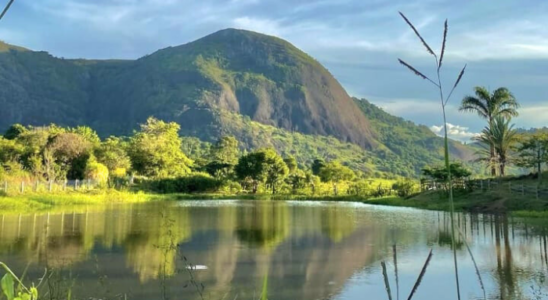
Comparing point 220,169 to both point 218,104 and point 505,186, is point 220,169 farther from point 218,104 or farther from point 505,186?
point 218,104

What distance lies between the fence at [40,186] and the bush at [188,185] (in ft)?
40.3

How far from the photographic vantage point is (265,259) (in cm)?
945

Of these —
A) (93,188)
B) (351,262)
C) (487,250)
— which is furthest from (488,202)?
(93,188)

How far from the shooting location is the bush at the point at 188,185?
4579 centimetres

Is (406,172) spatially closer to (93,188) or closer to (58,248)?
(93,188)

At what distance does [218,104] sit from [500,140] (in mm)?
136488

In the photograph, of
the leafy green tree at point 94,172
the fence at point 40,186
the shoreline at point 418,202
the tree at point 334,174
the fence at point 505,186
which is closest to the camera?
the shoreline at point 418,202

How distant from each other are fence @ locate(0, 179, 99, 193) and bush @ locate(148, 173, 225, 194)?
1228 centimetres

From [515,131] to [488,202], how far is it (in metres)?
7.31

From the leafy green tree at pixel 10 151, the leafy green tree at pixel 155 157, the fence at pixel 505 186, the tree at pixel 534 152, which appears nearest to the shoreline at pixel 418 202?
the fence at pixel 505 186

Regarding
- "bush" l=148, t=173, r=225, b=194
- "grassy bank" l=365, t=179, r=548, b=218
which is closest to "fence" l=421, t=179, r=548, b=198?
"grassy bank" l=365, t=179, r=548, b=218

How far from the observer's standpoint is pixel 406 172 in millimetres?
123188

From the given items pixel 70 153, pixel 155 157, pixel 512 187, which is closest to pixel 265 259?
pixel 512 187

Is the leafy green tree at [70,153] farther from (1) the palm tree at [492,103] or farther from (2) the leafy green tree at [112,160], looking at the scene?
(1) the palm tree at [492,103]
